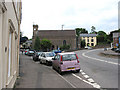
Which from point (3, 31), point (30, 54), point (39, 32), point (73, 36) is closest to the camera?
point (3, 31)

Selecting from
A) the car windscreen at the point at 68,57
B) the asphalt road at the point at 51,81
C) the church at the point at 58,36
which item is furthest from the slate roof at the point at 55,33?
the asphalt road at the point at 51,81

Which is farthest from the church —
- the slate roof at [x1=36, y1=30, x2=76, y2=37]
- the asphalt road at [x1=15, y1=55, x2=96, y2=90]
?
the asphalt road at [x1=15, y1=55, x2=96, y2=90]

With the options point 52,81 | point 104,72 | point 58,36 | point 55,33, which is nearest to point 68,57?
point 104,72

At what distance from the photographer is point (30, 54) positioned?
113 ft

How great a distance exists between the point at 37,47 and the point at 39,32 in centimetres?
2015

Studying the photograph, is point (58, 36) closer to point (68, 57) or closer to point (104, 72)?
point (68, 57)

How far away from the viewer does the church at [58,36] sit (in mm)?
80062

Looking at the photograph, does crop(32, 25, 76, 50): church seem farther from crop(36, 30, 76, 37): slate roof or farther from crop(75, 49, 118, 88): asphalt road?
crop(75, 49, 118, 88): asphalt road

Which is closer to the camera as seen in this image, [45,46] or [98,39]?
[45,46]

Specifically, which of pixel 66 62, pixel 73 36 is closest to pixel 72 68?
pixel 66 62

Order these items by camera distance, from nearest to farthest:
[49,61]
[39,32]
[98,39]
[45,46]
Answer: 1. [49,61]
2. [45,46]
3. [39,32]
4. [98,39]

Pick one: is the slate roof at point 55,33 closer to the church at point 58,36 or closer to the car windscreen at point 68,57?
the church at point 58,36

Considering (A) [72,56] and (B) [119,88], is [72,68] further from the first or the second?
(B) [119,88]

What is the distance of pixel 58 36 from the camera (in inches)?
3270
